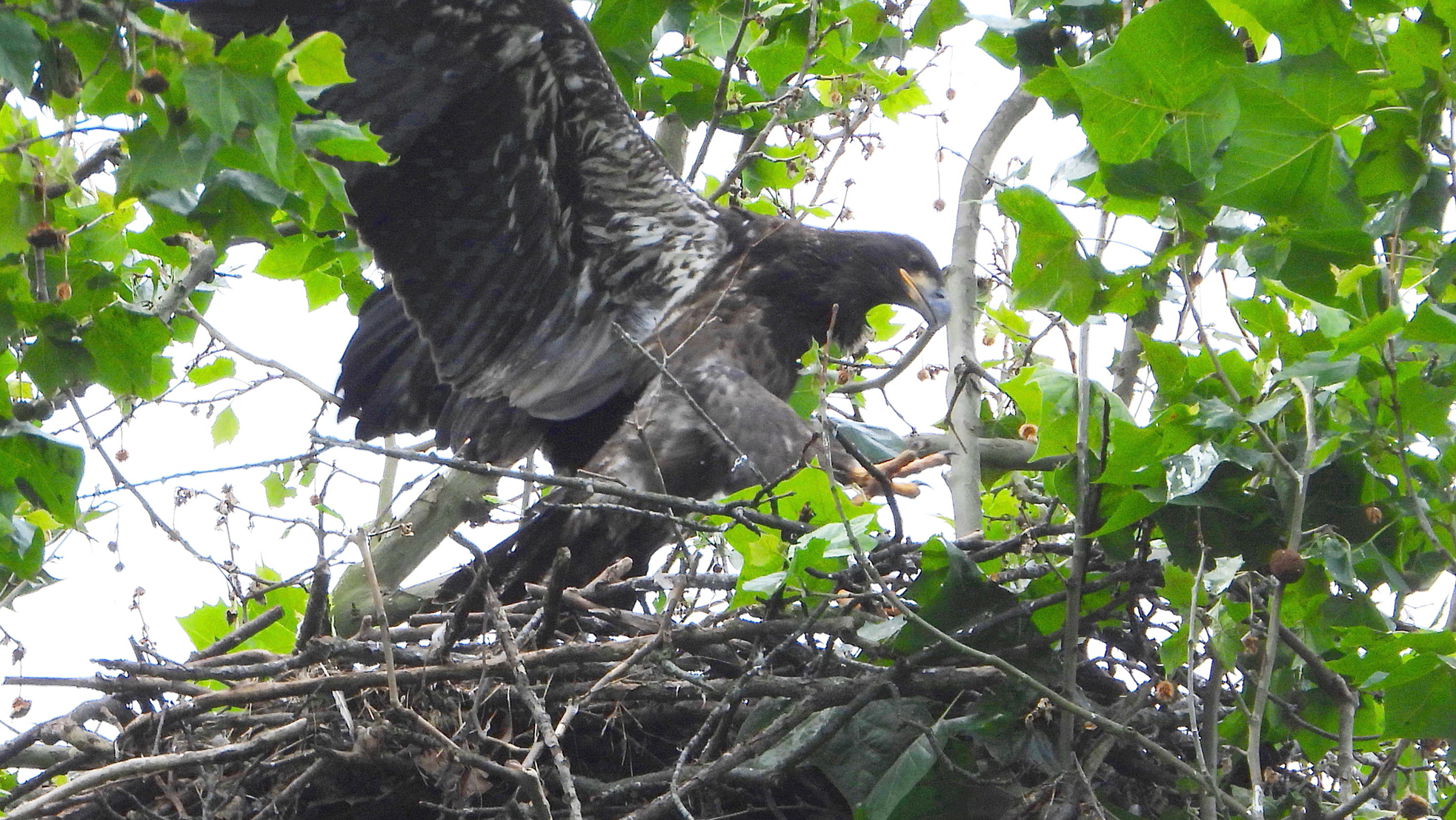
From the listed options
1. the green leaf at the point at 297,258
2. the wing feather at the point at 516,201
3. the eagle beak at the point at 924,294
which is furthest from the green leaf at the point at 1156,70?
the green leaf at the point at 297,258

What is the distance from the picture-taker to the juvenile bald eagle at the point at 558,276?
3973 mm

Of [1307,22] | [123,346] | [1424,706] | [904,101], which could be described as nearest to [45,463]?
[123,346]

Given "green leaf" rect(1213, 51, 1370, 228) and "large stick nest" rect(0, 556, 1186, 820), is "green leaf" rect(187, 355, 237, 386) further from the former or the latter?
"green leaf" rect(1213, 51, 1370, 228)

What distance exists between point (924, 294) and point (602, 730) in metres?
2.15

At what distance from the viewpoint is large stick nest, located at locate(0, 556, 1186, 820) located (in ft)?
9.55

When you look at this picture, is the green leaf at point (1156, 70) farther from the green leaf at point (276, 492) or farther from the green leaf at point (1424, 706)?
the green leaf at point (276, 492)

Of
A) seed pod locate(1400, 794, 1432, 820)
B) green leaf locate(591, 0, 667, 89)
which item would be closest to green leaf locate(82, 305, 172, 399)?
green leaf locate(591, 0, 667, 89)

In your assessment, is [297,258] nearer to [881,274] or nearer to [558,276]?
[558,276]

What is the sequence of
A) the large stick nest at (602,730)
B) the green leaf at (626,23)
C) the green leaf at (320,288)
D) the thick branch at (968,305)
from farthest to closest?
the green leaf at (320,288), the green leaf at (626,23), the thick branch at (968,305), the large stick nest at (602,730)

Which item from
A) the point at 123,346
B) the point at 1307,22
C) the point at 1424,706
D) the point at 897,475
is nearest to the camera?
the point at 1307,22

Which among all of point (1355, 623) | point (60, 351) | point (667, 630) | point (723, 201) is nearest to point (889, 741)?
point (667, 630)

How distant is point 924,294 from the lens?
478cm

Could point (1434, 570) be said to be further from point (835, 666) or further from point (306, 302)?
point (306, 302)

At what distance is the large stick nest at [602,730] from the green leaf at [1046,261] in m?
0.72
